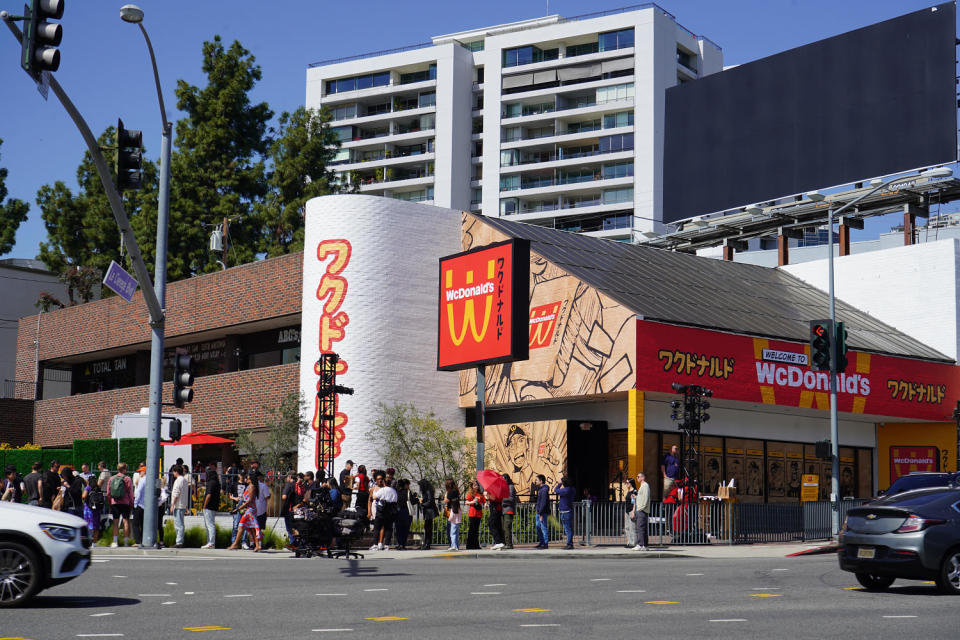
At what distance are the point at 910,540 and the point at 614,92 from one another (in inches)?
3097

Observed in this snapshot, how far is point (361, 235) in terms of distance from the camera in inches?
1492

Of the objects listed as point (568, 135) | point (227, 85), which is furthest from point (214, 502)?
point (568, 135)

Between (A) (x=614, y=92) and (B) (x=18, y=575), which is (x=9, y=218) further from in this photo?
(B) (x=18, y=575)

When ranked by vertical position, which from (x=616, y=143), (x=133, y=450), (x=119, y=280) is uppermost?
(x=616, y=143)

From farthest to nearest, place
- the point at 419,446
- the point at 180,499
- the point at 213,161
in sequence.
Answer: the point at 213,161
the point at 419,446
the point at 180,499

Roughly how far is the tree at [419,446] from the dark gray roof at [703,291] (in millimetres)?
6507

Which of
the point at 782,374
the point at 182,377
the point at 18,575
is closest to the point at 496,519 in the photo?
the point at 182,377

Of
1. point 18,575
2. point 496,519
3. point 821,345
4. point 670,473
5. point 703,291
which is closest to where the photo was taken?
point 18,575

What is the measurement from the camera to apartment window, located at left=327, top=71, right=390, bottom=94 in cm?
9975

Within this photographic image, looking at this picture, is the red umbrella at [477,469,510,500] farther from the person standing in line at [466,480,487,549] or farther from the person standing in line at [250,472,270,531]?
the person standing in line at [250,472,270,531]

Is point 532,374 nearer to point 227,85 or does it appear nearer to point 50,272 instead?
point 227,85

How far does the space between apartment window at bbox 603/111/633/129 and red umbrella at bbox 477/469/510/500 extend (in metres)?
67.7

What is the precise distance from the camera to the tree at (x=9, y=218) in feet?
209

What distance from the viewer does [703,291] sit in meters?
39.6
